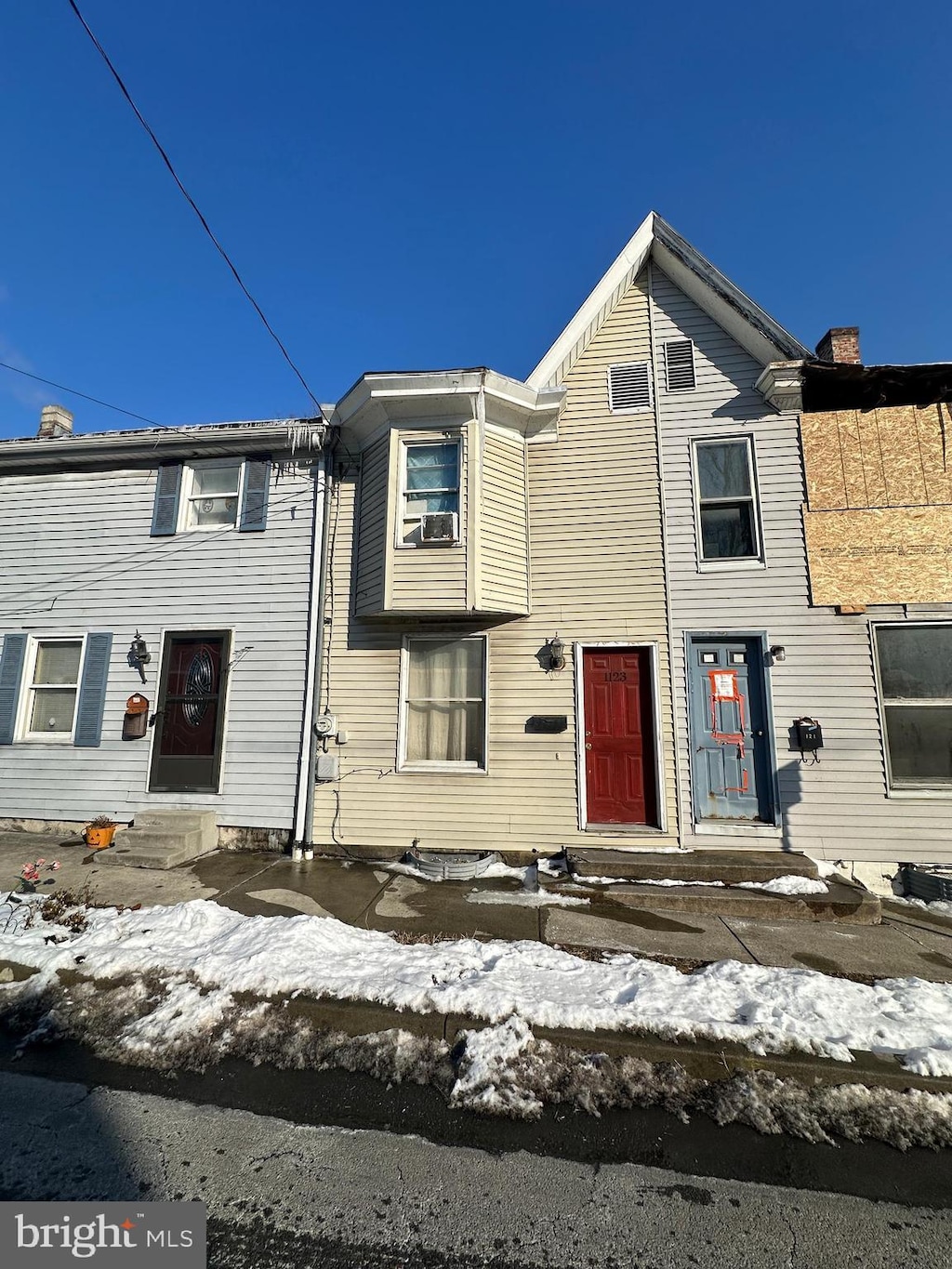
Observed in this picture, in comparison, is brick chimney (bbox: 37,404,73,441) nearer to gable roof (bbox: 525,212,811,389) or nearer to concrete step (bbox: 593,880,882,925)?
gable roof (bbox: 525,212,811,389)

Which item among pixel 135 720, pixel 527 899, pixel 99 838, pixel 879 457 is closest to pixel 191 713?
pixel 135 720

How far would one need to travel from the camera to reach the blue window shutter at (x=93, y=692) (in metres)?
7.54

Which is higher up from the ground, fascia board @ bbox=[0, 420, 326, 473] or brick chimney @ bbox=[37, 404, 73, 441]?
brick chimney @ bbox=[37, 404, 73, 441]

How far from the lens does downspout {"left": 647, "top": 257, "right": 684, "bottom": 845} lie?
6.56 meters

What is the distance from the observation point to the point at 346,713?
7207mm

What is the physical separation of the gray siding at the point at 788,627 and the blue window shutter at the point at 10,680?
9247 mm

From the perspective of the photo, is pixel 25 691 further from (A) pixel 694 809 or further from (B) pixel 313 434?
(A) pixel 694 809

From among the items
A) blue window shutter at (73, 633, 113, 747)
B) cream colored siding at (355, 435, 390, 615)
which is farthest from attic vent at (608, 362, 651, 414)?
blue window shutter at (73, 633, 113, 747)

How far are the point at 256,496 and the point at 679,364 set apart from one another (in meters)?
6.24

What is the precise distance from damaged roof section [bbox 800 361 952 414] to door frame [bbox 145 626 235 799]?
27.4ft

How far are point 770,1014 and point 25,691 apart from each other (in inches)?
383

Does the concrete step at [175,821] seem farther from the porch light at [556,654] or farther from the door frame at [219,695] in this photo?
the porch light at [556,654]

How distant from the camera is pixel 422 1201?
7.26ft

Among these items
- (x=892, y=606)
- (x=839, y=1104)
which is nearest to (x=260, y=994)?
(x=839, y=1104)
